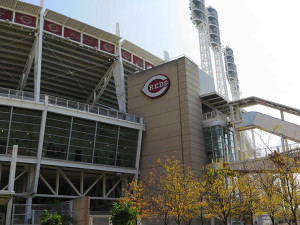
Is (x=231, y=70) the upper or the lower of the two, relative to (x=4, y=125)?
upper

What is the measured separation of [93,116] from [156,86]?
10.1m

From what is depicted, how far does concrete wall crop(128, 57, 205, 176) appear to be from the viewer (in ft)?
137

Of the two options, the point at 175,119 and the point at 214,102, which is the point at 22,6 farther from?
the point at 214,102

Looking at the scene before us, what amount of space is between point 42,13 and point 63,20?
2.79 meters

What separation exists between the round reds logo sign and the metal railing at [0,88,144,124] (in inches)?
148

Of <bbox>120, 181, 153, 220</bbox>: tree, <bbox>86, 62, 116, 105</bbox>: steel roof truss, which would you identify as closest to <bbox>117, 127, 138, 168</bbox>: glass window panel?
<bbox>120, 181, 153, 220</bbox>: tree

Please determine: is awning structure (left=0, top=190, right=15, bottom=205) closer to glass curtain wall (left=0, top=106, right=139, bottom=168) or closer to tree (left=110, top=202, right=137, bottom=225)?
tree (left=110, top=202, right=137, bottom=225)

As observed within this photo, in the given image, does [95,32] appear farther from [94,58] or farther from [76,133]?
[76,133]

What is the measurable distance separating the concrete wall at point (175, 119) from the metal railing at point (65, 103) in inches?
96.2

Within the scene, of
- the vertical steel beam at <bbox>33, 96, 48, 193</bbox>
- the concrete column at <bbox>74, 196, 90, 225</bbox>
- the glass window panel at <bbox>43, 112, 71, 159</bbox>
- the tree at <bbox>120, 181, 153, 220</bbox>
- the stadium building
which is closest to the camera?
the concrete column at <bbox>74, 196, 90, 225</bbox>

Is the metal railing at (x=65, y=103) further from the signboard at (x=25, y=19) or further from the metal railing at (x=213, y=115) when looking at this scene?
the signboard at (x=25, y=19)

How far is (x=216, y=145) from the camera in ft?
143

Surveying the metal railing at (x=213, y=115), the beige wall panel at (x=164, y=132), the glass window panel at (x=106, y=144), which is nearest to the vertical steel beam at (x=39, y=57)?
the glass window panel at (x=106, y=144)

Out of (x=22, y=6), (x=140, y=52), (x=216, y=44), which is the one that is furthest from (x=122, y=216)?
(x=216, y=44)
